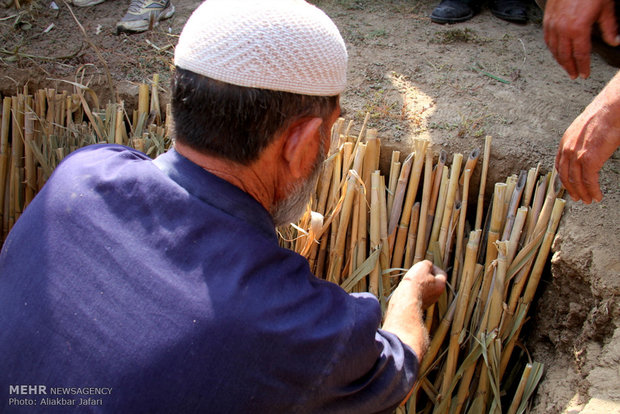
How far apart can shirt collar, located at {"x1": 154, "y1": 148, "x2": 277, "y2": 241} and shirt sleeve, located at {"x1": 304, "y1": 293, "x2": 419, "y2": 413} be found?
0.98ft

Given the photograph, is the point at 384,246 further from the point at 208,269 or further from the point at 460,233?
the point at 208,269

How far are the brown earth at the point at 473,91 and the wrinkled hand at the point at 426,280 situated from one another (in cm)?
42

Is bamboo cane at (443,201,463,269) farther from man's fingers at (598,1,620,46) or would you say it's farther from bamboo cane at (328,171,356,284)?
man's fingers at (598,1,620,46)

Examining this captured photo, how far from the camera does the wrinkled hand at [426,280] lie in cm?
169

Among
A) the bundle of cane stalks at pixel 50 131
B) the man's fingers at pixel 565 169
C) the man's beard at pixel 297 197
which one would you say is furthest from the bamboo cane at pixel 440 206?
the bundle of cane stalks at pixel 50 131

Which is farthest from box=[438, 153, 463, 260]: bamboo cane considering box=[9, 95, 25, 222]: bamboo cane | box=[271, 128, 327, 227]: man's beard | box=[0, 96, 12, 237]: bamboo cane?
box=[0, 96, 12, 237]: bamboo cane

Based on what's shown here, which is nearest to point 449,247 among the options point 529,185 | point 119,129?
point 529,185

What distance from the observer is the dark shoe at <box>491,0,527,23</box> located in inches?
120

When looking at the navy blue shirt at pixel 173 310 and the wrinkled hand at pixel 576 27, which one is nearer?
the navy blue shirt at pixel 173 310

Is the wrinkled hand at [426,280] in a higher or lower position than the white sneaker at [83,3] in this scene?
lower

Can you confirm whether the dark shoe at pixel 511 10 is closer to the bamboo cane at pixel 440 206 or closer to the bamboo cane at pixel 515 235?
the bamboo cane at pixel 440 206

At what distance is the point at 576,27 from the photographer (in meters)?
1.60

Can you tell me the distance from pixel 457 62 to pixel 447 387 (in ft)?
5.20

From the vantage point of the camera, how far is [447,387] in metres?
1.98
